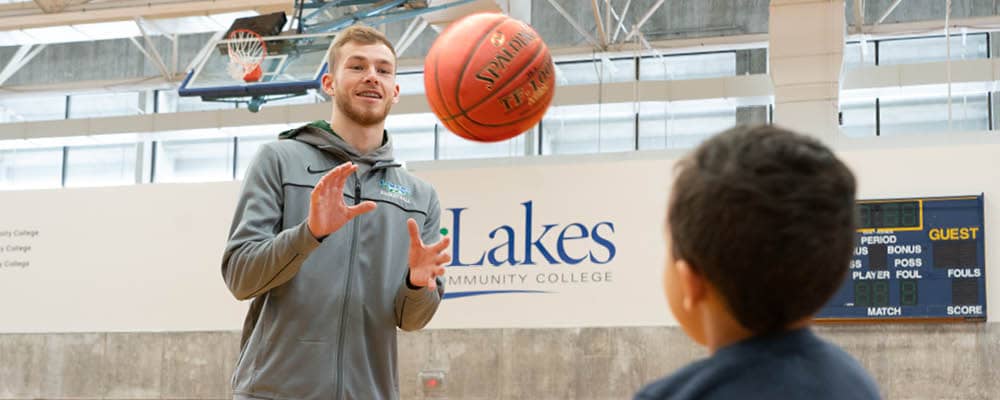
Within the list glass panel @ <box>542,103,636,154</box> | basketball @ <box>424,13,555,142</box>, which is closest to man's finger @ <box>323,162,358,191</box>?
basketball @ <box>424,13,555,142</box>

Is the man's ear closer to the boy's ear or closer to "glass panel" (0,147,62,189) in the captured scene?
the boy's ear

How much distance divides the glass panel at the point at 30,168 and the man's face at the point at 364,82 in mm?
13836

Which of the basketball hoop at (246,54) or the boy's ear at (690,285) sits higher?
the basketball hoop at (246,54)

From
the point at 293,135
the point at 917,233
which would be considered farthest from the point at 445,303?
the point at 293,135

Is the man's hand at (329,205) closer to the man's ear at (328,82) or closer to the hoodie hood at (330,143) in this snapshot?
the hoodie hood at (330,143)

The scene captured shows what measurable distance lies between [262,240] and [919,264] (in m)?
6.35

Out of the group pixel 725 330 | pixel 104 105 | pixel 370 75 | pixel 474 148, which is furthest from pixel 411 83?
pixel 725 330

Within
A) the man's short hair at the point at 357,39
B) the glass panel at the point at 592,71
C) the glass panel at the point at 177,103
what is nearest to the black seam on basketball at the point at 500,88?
the man's short hair at the point at 357,39

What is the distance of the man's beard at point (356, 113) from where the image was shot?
2.89 m

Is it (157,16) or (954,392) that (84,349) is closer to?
(157,16)

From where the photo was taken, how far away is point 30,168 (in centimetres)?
1587

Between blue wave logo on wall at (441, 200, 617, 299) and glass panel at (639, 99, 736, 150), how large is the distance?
4614 mm

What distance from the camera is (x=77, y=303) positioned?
10016 millimetres

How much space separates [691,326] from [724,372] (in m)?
0.11
